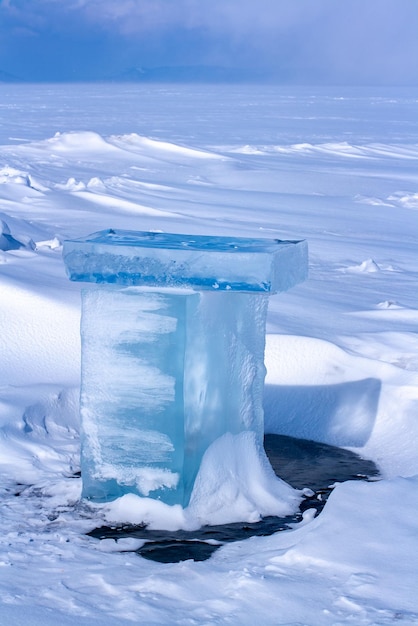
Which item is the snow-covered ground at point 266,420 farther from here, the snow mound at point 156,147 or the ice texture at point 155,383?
the snow mound at point 156,147

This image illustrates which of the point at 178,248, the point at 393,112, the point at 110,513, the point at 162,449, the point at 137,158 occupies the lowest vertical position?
the point at 110,513

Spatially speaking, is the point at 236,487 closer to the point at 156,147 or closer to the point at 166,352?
the point at 166,352

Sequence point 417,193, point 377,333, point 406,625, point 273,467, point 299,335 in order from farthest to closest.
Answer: point 417,193
point 377,333
point 299,335
point 273,467
point 406,625

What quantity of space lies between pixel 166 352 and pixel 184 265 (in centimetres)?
31

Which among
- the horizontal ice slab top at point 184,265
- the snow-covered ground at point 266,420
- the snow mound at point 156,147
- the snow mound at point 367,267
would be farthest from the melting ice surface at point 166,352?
the snow mound at point 156,147

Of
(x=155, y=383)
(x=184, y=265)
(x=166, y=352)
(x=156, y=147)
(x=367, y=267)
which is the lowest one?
(x=155, y=383)

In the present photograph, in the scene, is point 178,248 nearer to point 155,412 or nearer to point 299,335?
point 155,412

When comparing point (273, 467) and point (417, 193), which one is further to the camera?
point (417, 193)

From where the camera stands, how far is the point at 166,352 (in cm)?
300

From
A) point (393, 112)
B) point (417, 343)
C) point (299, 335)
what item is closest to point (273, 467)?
point (299, 335)

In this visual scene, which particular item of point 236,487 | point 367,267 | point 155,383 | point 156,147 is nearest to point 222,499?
point 236,487

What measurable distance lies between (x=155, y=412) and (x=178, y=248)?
565 millimetres

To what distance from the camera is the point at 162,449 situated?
3.03 meters

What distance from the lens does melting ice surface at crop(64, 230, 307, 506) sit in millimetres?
2936
